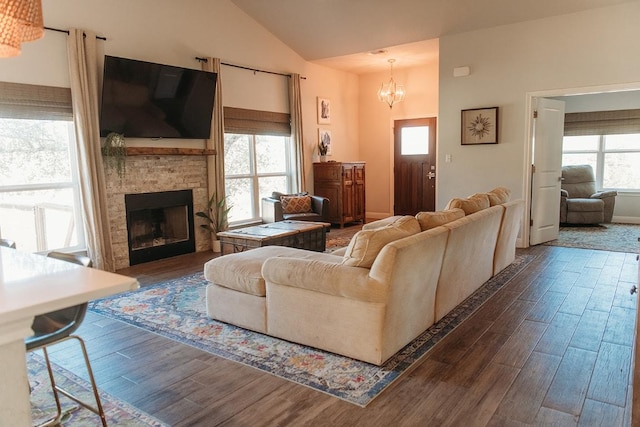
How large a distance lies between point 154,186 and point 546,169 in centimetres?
529

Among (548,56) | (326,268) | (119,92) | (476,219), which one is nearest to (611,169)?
(548,56)

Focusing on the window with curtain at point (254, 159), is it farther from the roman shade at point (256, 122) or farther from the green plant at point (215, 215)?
the green plant at point (215, 215)

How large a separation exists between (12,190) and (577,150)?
30.1ft

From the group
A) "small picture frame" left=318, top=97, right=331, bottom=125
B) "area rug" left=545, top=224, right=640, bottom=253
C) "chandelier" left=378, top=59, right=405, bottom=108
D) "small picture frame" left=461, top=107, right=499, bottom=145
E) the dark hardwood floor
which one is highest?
"chandelier" left=378, top=59, right=405, bottom=108

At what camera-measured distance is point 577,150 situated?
8.68 meters

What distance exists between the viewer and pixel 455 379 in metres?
2.54

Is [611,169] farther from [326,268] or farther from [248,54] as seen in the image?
[326,268]

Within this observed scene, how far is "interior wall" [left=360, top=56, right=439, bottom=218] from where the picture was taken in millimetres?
8484

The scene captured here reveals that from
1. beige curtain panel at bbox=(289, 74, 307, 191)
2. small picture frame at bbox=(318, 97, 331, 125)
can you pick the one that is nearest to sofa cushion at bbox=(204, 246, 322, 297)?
beige curtain panel at bbox=(289, 74, 307, 191)

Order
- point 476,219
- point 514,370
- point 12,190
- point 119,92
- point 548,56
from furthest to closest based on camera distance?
1. point 548,56
2. point 119,92
3. point 12,190
4. point 476,219
5. point 514,370

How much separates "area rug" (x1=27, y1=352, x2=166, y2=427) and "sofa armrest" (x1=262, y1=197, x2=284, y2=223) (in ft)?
13.7

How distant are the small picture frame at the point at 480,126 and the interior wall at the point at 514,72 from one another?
9cm

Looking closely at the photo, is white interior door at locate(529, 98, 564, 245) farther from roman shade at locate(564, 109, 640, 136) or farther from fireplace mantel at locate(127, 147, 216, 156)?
fireplace mantel at locate(127, 147, 216, 156)

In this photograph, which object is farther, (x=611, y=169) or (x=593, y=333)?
(x=611, y=169)
